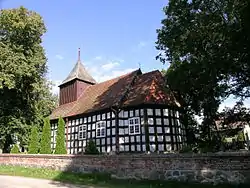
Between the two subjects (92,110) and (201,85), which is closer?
(201,85)

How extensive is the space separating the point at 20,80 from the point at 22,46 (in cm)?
350

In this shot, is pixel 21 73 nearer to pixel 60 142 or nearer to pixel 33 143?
→ pixel 33 143

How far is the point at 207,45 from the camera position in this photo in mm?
15883

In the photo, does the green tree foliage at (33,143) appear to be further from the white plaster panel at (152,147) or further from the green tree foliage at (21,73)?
the white plaster panel at (152,147)

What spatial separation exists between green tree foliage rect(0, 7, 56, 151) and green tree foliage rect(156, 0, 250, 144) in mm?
15648

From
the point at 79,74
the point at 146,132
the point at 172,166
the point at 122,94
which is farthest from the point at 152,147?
the point at 79,74

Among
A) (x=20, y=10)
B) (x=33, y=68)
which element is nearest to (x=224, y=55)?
(x=33, y=68)

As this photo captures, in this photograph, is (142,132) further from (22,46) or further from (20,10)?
(20,10)

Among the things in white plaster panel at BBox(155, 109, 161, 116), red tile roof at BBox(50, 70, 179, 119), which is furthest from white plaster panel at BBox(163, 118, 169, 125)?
red tile roof at BBox(50, 70, 179, 119)

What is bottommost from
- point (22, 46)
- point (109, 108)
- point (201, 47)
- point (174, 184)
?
point (174, 184)

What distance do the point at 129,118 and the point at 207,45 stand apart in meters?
9.60

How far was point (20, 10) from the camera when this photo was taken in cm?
2859

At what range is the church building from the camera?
21984mm

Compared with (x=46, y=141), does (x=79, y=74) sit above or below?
above
